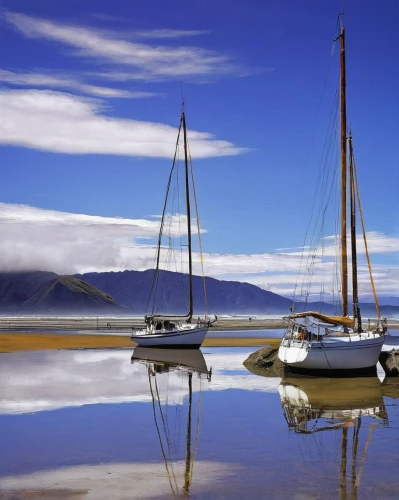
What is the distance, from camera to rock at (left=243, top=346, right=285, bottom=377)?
121 ft

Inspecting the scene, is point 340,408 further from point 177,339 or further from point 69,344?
point 69,344

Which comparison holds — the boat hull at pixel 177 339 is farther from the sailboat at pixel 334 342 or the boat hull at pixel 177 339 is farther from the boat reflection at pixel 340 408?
the boat reflection at pixel 340 408

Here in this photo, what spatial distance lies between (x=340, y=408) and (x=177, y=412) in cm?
555

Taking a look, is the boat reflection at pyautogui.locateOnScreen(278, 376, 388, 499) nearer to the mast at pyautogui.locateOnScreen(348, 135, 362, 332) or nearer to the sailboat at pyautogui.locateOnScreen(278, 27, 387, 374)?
the sailboat at pyautogui.locateOnScreen(278, 27, 387, 374)

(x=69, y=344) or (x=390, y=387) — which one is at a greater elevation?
(x=69, y=344)

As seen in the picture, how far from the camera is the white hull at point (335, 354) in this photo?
34.1m

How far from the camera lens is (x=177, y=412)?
22.7 metres

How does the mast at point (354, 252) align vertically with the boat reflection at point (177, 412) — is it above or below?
above

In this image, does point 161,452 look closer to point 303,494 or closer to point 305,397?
point 303,494

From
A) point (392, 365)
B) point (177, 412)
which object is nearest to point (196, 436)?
point (177, 412)

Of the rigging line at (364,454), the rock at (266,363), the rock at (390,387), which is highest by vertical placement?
the rock at (266,363)

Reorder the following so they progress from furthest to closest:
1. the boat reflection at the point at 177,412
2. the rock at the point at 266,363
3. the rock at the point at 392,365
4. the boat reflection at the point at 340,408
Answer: the rock at the point at 266,363, the rock at the point at 392,365, the boat reflection at the point at 340,408, the boat reflection at the point at 177,412

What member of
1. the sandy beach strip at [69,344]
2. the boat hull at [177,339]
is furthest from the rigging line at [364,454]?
the sandy beach strip at [69,344]

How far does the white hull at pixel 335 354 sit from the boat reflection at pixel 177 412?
15.0 feet
